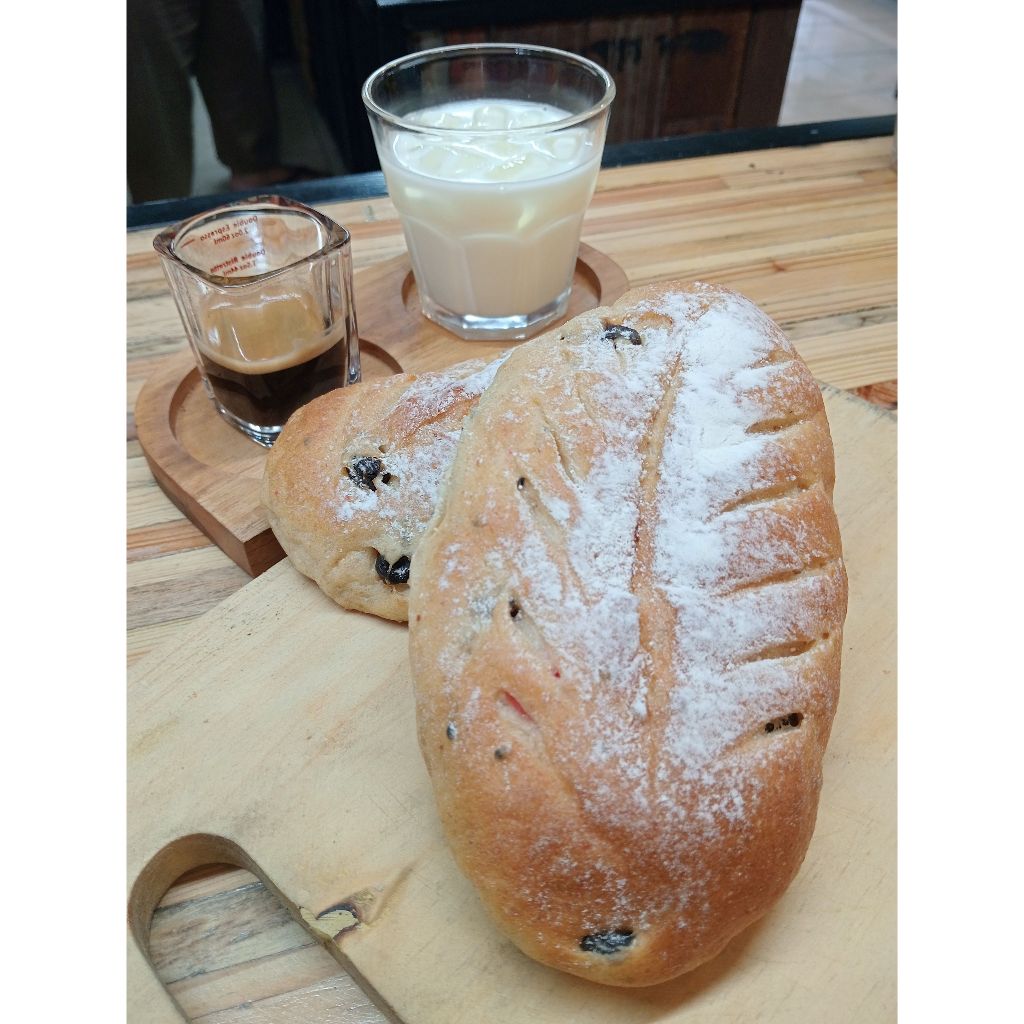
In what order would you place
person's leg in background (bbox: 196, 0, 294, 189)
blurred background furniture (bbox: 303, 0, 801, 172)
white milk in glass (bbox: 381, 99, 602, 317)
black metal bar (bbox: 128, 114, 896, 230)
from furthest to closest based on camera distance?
person's leg in background (bbox: 196, 0, 294, 189) → blurred background furniture (bbox: 303, 0, 801, 172) → black metal bar (bbox: 128, 114, 896, 230) → white milk in glass (bbox: 381, 99, 602, 317)

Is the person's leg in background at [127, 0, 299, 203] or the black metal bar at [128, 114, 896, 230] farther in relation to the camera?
the person's leg in background at [127, 0, 299, 203]

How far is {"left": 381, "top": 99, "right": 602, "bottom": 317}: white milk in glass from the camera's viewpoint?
3.94 feet

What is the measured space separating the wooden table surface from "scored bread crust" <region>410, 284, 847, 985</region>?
22cm

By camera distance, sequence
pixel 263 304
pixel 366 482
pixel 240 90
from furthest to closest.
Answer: pixel 240 90 < pixel 263 304 < pixel 366 482

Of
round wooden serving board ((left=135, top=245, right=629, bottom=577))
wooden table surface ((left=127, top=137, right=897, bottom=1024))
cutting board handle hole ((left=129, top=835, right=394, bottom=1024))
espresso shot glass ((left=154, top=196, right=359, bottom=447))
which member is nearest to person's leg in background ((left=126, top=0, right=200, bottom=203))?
wooden table surface ((left=127, top=137, right=897, bottom=1024))

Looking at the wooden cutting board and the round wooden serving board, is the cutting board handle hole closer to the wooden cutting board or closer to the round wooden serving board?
the wooden cutting board

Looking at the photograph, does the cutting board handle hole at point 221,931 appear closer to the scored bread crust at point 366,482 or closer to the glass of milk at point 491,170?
the scored bread crust at point 366,482

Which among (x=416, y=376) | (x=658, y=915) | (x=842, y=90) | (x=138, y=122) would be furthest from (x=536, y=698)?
(x=842, y=90)

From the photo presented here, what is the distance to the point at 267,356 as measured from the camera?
3.66ft

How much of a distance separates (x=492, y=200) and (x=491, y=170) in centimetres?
4

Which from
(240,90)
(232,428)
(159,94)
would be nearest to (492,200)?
(232,428)

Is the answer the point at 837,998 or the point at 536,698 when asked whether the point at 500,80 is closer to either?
the point at 536,698

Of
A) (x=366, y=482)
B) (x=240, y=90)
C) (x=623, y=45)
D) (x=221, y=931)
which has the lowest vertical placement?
(x=221, y=931)

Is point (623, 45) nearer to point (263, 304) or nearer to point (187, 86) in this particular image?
point (187, 86)
